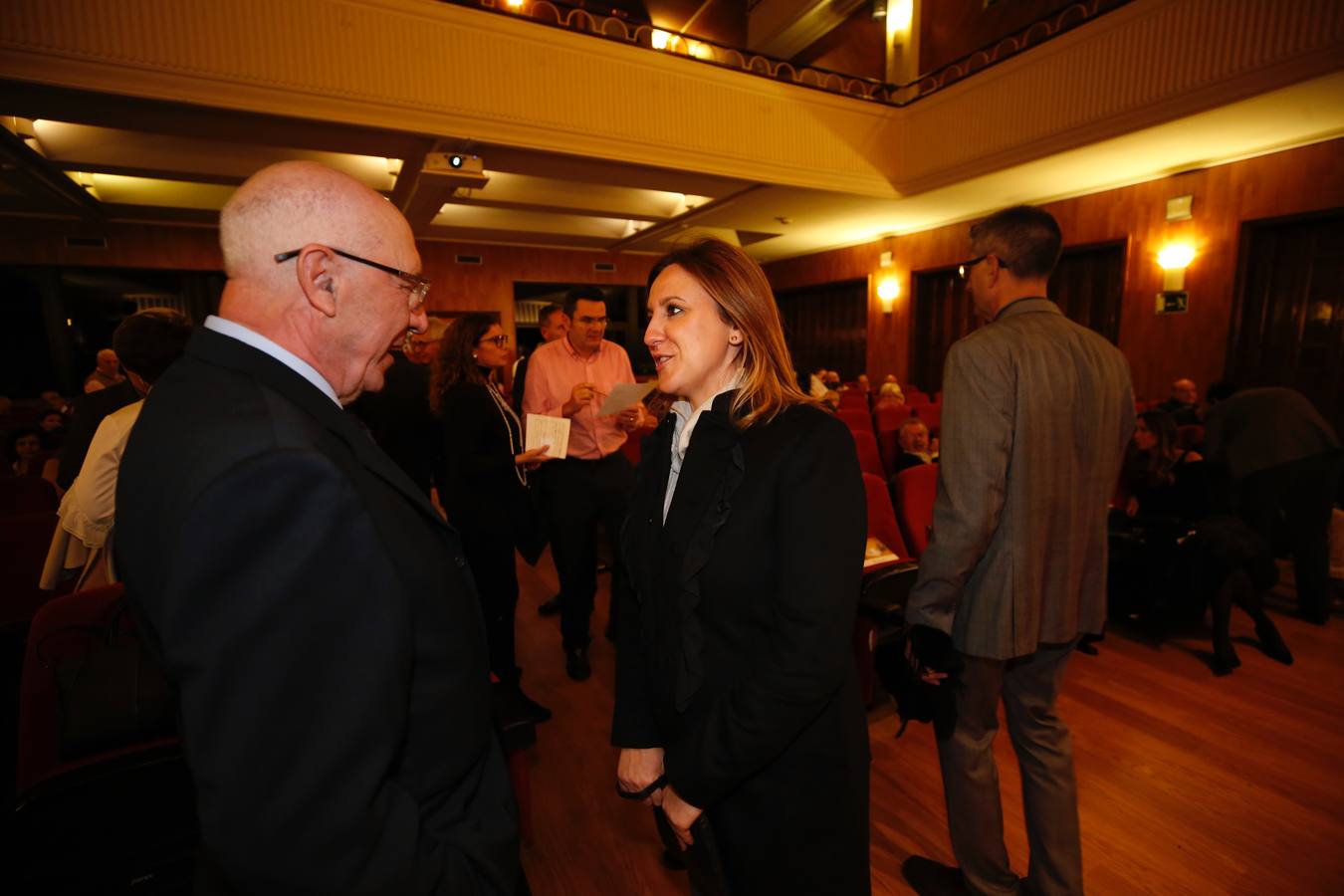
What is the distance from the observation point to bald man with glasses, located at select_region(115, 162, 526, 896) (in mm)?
594

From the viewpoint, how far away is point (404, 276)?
92 cm

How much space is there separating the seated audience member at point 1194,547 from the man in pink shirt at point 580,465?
310cm

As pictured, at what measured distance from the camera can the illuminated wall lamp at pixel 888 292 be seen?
10.3 metres

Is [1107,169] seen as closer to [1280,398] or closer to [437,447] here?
[1280,398]

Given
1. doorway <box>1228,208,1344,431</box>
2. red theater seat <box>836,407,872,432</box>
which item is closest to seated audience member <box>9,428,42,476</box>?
red theater seat <box>836,407,872,432</box>

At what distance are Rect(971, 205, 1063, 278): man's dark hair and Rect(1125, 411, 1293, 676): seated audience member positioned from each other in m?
2.74

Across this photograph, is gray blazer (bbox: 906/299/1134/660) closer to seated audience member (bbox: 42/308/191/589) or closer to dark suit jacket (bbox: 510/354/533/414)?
seated audience member (bbox: 42/308/191/589)

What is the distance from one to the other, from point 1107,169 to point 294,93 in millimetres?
8194

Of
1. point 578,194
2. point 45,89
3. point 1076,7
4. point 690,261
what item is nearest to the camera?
point 690,261

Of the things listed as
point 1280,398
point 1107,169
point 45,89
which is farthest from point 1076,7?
point 45,89

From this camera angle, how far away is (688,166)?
6.43 meters

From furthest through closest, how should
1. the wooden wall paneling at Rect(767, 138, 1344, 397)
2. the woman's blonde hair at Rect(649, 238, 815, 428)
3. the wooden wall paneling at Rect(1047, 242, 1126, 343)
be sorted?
the wooden wall paneling at Rect(1047, 242, 1126, 343), the wooden wall paneling at Rect(767, 138, 1344, 397), the woman's blonde hair at Rect(649, 238, 815, 428)

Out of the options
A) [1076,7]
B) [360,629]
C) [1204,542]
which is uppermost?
[1076,7]

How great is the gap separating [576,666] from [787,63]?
7.08 metres
